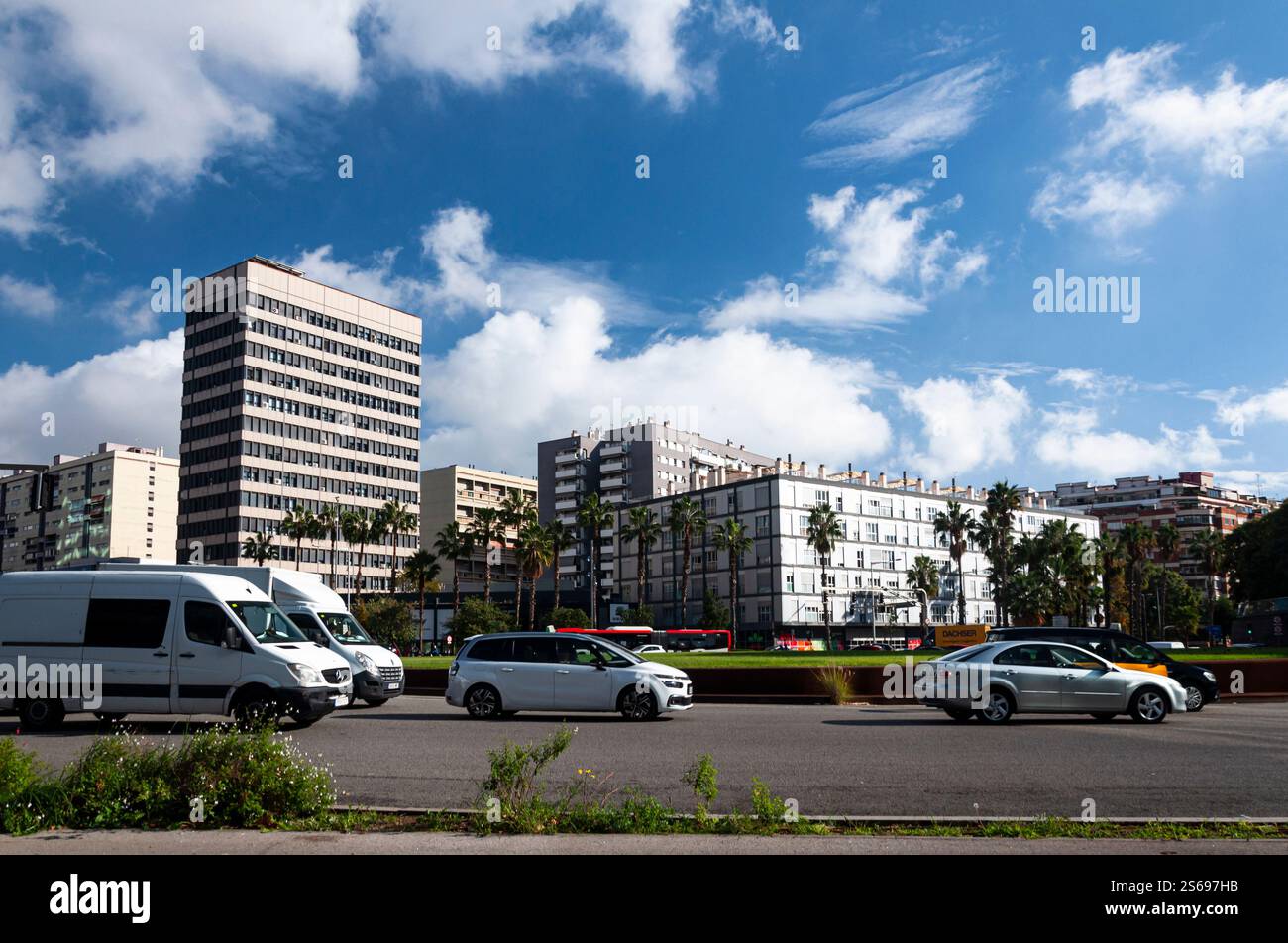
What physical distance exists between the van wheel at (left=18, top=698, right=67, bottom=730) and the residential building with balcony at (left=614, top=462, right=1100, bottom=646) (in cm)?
9293

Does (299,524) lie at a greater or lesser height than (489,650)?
greater

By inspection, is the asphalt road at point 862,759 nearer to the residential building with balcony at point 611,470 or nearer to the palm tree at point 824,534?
the palm tree at point 824,534

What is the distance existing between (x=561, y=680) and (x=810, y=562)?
3668 inches

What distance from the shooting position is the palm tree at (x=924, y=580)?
111250 mm

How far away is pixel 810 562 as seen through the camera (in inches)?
4323

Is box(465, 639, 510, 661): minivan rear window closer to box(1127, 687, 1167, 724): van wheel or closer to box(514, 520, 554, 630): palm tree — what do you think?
box(1127, 687, 1167, 724): van wheel

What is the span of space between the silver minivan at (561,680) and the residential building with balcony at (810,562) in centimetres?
8846

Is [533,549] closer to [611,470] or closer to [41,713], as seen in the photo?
[611,470]

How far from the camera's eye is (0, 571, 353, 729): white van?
15.3 m

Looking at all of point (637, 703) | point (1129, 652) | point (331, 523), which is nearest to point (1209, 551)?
point (331, 523)

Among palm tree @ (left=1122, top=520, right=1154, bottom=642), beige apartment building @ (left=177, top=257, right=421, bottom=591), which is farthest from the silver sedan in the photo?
beige apartment building @ (left=177, top=257, right=421, bottom=591)

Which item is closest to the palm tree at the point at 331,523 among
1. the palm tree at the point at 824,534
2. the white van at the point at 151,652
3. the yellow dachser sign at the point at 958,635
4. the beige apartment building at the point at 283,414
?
the beige apartment building at the point at 283,414

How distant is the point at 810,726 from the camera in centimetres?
1808
